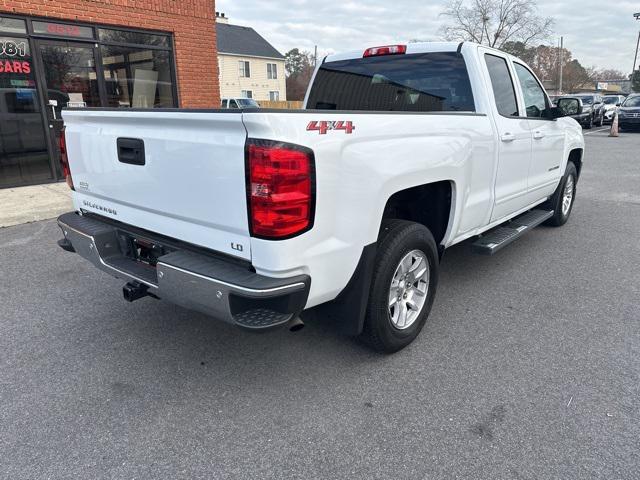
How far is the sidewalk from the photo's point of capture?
21.4 ft

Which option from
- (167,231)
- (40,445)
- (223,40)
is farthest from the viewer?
(223,40)

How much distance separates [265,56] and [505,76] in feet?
144

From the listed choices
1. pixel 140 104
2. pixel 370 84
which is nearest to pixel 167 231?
pixel 370 84

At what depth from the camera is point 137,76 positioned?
9.45 m

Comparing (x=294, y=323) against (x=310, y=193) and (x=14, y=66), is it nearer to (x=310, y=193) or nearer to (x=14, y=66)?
(x=310, y=193)

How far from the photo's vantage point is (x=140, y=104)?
9.56 meters

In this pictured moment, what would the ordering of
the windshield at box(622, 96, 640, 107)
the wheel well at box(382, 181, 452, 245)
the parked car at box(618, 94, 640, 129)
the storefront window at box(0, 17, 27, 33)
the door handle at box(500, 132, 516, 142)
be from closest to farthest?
1. the wheel well at box(382, 181, 452, 245)
2. the door handle at box(500, 132, 516, 142)
3. the storefront window at box(0, 17, 27, 33)
4. the parked car at box(618, 94, 640, 129)
5. the windshield at box(622, 96, 640, 107)

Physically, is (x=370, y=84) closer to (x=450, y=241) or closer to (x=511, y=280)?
(x=450, y=241)

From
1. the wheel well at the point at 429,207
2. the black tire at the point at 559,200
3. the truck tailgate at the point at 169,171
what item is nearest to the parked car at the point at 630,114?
the black tire at the point at 559,200

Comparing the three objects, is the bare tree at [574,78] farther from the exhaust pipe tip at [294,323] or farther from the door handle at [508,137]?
the exhaust pipe tip at [294,323]

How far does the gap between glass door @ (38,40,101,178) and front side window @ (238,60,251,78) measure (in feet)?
119

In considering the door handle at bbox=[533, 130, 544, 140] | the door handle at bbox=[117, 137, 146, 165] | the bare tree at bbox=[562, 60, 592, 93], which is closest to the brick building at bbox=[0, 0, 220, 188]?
the door handle at bbox=[117, 137, 146, 165]

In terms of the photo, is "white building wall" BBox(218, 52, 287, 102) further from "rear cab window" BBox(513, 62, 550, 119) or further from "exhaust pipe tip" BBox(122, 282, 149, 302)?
"exhaust pipe tip" BBox(122, 282, 149, 302)

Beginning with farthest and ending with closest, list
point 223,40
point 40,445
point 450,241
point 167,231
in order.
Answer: point 223,40
point 450,241
point 167,231
point 40,445
